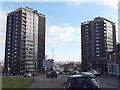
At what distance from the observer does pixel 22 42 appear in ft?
368

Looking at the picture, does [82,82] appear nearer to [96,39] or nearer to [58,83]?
[58,83]

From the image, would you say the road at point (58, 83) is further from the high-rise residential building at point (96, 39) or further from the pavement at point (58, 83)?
the high-rise residential building at point (96, 39)

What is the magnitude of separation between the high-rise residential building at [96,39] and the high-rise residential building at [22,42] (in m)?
27.4

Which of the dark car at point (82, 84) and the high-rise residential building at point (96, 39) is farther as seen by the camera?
the high-rise residential building at point (96, 39)

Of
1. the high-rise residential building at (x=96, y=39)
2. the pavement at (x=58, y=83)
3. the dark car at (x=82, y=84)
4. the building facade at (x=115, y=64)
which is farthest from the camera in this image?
the high-rise residential building at (x=96, y=39)

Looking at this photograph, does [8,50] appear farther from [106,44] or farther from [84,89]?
[84,89]

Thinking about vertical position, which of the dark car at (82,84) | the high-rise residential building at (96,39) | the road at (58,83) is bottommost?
the road at (58,83)

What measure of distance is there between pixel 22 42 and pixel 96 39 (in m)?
44.6

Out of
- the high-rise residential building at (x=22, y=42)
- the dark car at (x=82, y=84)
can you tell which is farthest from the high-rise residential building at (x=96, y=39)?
the dark car at (x=82, y=84)

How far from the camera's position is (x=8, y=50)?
119m

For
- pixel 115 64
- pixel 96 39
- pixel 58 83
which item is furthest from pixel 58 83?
pixel 96 39

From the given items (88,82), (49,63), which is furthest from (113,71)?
(88,82)

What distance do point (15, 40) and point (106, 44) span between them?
5384 cm

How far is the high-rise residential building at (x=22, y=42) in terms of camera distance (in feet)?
361
